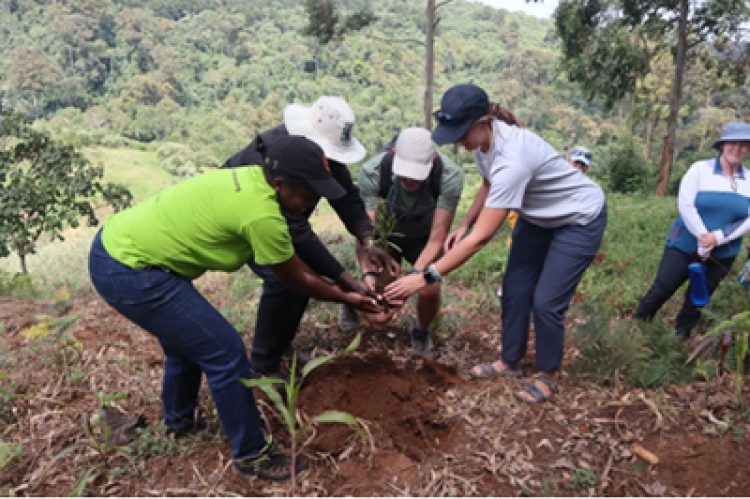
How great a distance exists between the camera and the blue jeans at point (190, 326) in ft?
7.30

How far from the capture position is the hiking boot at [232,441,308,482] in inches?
94.0

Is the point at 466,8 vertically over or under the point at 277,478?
over

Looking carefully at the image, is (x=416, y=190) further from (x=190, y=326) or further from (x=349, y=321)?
(x=190, y=326)

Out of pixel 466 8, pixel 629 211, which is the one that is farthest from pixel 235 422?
pixel 466 8

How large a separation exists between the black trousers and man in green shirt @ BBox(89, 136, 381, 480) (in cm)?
304

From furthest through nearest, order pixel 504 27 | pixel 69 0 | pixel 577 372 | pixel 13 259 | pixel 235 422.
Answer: pixel 504 27, pixel 69 0, pixel 13 259, pixel 577 372, pixel 235 422

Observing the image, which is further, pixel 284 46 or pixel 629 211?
pixel 284 46

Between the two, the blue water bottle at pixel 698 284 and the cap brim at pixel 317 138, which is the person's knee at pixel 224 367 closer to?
the cap brim at pixel 317 138

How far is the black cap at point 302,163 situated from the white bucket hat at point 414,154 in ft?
3.69

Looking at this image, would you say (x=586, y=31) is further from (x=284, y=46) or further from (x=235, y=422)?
(x=284, y=46)

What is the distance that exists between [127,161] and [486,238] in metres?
44.3

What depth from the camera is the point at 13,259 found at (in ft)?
51.3

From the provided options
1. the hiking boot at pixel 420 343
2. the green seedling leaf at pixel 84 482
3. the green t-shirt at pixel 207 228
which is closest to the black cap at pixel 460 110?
the green t-shirt at pixel 207 228

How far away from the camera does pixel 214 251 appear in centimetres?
227
